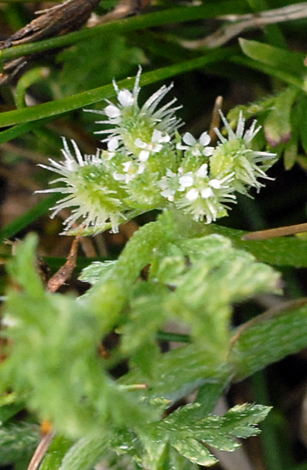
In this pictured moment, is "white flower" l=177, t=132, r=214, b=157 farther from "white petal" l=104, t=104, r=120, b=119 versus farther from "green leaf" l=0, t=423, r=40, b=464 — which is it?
"green leaf" l=0, t=423, r=40, b=464

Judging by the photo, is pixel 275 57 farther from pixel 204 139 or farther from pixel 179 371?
pixel 179 371

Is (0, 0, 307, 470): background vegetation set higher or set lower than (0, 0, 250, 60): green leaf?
lower

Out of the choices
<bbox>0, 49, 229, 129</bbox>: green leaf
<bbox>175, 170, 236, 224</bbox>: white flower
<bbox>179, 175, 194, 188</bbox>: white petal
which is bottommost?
<bbox>175, 170, 236, 224</bbox>: white flower

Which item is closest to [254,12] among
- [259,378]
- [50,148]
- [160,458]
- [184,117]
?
[184,117]

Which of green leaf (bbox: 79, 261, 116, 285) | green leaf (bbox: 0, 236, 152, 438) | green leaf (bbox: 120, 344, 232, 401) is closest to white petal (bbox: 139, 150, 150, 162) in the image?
green leaf (bbox: 79, 261, 116, 285)

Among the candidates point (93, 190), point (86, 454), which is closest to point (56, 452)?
point (86, 454)

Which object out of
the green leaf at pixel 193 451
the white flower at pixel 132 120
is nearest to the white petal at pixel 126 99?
the white flower at pixel 132 120

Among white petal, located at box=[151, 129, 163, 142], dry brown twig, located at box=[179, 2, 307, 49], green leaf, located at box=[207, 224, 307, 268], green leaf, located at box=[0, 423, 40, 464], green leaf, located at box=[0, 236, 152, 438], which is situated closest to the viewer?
green leaf, located at box=[0, 236, 152, 438]
